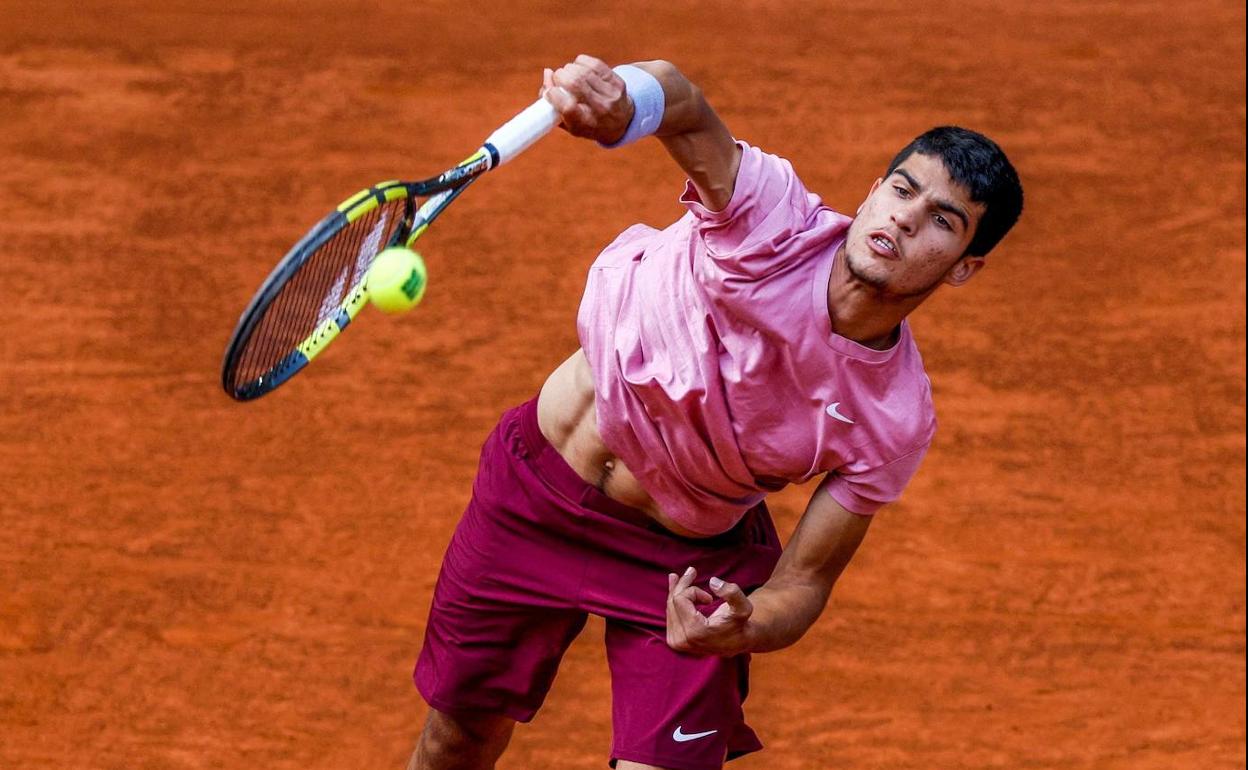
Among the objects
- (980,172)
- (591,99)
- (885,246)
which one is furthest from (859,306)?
(591,99)

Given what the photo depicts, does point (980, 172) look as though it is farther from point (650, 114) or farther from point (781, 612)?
point (781, 612)

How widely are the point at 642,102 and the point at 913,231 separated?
0.63 metres

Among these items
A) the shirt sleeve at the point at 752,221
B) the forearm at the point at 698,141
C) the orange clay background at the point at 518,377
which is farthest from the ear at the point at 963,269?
the orange clay background at the point at 518,377

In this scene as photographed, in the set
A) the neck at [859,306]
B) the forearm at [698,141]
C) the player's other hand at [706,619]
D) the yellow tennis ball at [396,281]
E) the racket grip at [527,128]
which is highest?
the racket grip at [527,128]

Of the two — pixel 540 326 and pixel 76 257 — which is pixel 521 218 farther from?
pixel 76 257

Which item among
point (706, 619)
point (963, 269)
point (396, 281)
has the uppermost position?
point (396, 281)

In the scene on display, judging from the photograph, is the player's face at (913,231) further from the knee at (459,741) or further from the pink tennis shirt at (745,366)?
the knee at (459,741)

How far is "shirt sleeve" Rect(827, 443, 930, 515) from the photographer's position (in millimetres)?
4039

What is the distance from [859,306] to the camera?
3.81 meters

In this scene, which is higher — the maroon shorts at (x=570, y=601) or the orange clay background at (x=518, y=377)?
the maroon shorts at (x=570, y=601)

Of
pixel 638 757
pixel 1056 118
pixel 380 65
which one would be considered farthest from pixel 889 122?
pixel 638 757

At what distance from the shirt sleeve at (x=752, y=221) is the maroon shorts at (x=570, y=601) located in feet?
2.66

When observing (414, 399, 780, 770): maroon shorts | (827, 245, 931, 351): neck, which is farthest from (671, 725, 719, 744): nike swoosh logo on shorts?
(827, 245, 931, 351): neck

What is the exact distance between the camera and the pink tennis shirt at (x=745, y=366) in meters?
3.82
